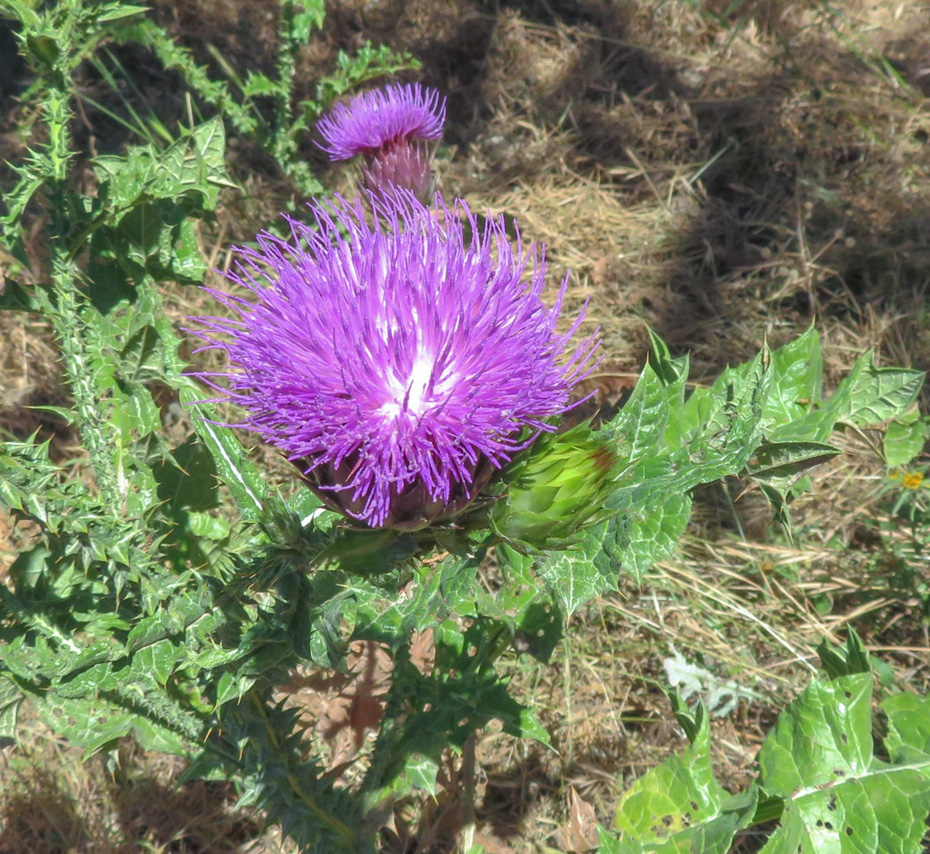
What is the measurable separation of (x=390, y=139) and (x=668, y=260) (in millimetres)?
1824

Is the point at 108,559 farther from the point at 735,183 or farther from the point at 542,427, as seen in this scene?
the point at 735,183

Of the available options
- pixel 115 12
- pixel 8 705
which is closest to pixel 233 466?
pixel 8 705

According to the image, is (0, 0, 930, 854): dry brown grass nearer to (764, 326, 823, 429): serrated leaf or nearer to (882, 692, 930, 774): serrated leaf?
(764, 326, 823, 429): serrated leaf

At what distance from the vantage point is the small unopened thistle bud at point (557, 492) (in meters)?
1.72

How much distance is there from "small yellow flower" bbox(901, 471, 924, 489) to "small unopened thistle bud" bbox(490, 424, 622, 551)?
7.29ft

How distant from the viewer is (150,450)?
2369 millimetres

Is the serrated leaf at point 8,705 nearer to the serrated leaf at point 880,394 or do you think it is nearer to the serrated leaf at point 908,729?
the serrated leaf at point 908,729

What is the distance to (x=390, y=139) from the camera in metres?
3.26

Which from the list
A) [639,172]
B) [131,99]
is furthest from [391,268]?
[131,99]

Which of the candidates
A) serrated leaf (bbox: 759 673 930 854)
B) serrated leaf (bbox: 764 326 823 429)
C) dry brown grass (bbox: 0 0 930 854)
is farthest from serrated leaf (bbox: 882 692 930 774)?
serrated leaf (bbox: 764 326 823 429)

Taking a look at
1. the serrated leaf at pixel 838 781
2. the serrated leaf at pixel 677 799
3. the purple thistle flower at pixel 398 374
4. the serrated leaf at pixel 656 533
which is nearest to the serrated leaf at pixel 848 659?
the serrated leaf at pixel 838 781

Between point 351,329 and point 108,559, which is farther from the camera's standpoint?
point 108,559

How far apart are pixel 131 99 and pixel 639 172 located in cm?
329

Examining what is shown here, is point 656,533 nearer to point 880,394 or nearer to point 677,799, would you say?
point 677,799
